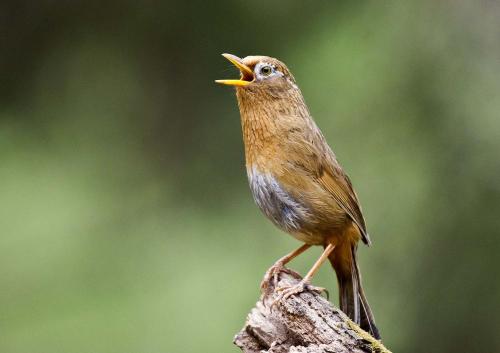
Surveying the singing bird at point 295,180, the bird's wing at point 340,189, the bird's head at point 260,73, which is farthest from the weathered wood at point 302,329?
the bird's head at point 260,73

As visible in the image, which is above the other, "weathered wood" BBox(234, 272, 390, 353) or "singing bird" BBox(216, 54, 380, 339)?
"singing bird" BBox(216, 54, 380, 339)

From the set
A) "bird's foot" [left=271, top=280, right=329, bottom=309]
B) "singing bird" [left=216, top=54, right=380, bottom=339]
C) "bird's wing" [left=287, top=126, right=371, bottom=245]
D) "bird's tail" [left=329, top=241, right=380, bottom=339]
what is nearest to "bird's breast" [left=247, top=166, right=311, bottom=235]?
"singing bird" [left=216, top=54, right=380, bottom=339]

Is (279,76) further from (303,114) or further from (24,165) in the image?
(24,165)

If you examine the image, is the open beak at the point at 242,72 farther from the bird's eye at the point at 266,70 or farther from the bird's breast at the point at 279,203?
the bird's breast at the point at 279,203

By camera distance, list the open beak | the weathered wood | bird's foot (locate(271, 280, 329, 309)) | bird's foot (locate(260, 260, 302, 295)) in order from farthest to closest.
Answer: the open beak → bird's foot (locate(260, 260, 302, 295)) → bird's foot (locate(271, 280, 329, 309)) → the weathered wood

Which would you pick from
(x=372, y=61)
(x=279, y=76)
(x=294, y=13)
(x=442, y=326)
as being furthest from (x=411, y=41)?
(x=279, y=76)

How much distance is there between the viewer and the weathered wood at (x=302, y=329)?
4.35 metres

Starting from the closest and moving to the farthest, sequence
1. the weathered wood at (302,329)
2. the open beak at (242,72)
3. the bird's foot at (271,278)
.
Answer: the weathered wood at (302,329) → the bird's foot at (271,278) → the open beak at (242,72)

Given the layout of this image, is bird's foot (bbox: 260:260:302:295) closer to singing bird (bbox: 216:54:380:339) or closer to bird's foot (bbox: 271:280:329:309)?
singing bird (bbox: 216:54:380:339)

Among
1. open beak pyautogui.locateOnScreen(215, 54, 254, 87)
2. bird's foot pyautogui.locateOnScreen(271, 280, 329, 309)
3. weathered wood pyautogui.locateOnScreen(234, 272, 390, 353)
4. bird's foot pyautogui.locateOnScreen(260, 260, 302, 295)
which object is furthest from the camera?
open beak pyautogui.locateOnScreen(215, 54, 254, 87)

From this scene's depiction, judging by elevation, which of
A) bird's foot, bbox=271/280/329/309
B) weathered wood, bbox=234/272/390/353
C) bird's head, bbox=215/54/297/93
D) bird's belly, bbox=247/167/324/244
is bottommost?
weathered wood, bbox=234/272/390/353

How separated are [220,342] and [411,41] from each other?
9.04 ft

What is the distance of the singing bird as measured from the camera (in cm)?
493

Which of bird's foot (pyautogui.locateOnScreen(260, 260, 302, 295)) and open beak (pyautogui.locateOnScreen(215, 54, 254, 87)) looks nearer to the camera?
bird's foot (pyautogui.locateOnScreen(260, 260, 302, 295))
